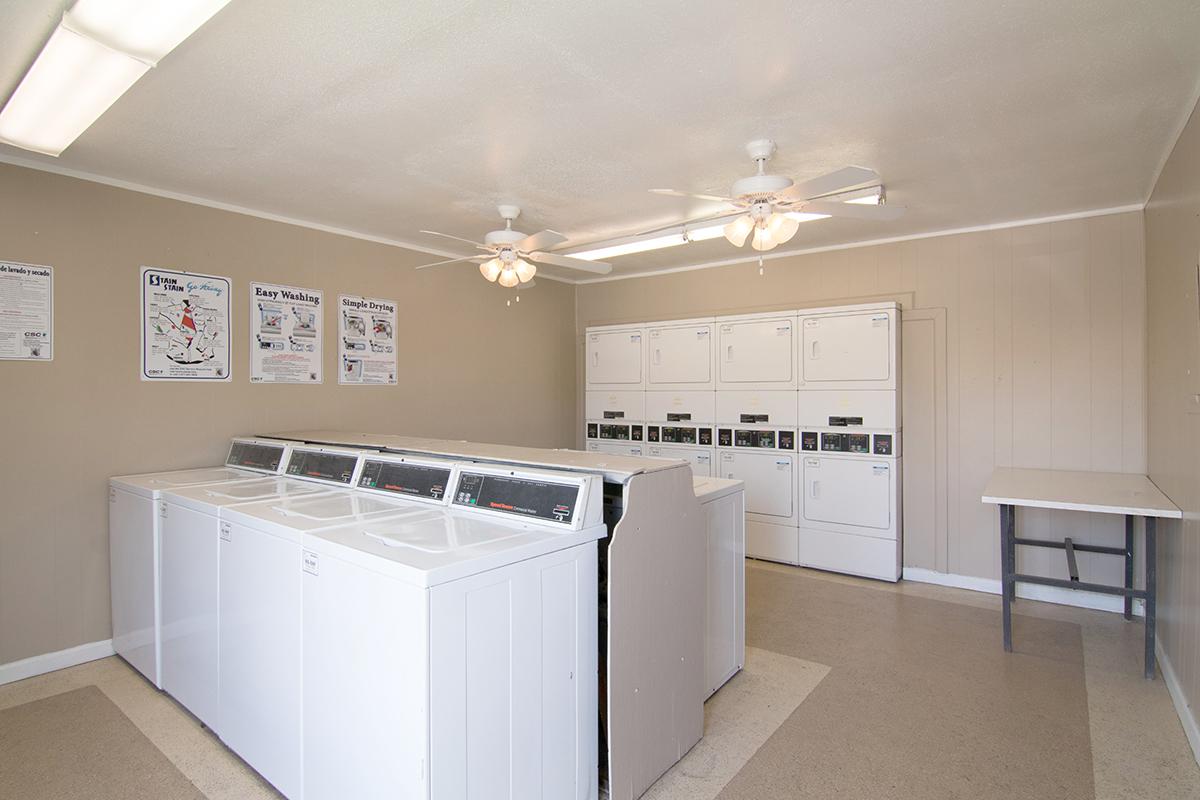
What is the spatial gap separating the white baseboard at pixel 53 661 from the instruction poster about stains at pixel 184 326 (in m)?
1.44

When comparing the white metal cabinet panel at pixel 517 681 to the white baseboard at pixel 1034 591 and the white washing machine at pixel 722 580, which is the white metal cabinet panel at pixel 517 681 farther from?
the white baseboard at pixel 1034 591

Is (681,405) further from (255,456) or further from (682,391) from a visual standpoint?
(255,456)

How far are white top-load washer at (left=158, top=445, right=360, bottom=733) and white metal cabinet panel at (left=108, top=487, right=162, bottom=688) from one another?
97mm

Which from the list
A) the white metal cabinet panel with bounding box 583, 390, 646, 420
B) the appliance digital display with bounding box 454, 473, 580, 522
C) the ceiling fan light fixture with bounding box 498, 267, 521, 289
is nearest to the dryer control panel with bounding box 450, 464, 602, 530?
the appliance digital display with bounding box 454, 473, 580, 522

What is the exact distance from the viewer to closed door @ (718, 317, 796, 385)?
4750 mm

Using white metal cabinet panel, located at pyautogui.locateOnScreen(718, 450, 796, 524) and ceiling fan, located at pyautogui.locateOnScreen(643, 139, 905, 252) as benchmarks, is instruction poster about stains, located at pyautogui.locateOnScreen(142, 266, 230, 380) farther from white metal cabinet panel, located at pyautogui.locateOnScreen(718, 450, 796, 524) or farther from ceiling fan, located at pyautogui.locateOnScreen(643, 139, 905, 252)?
white metal cabinet panel, located at pyautogui.locateOnScreen(718, 450, 796, 524)

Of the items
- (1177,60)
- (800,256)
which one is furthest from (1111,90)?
(800,256)

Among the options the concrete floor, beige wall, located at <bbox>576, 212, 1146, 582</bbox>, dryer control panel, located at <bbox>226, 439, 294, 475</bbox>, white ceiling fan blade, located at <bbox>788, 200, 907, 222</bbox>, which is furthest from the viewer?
beige wall, located at <bbox>576, 212, 1146, 582</bbox>

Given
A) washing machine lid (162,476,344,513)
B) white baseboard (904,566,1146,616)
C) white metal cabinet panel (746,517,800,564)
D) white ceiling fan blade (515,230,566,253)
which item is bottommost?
white baseboard (904,566,1146,616)

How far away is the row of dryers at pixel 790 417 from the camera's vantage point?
172 inches

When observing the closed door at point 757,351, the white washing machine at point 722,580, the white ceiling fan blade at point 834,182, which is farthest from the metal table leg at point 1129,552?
the white ceiling fan blade at point 834,182

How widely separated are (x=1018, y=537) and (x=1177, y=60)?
301 cm

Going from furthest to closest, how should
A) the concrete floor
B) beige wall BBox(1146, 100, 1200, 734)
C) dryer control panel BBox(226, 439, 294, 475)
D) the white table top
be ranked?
dryer control panel BBox(226, 439, 294, 475) < the white table top < beige wall BBox(1146, 100, 1200, 734) < the concrete floor

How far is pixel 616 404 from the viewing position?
5719 millimetres
